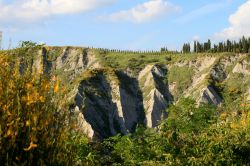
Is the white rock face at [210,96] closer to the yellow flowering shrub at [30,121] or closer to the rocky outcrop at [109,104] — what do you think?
the rocky outcrop at [109,104]

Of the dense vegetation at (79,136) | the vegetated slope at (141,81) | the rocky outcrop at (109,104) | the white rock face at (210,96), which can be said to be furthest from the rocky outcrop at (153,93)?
the dense vegetation at (79,136)

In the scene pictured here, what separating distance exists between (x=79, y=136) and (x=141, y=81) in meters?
137

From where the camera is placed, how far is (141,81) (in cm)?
14912

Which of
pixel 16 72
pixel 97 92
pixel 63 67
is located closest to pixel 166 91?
pixel 97 92

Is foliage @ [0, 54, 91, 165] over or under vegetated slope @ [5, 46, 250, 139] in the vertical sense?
over

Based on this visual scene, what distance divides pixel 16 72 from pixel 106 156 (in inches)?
383

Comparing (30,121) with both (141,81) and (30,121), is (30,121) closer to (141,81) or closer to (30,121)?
(30,121)

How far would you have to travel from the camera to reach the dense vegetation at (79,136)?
7703 mm

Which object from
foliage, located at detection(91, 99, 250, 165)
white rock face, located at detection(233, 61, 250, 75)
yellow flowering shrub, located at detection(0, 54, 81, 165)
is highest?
yellow flowering shrub, located at detection(0, 54, 81, 165)

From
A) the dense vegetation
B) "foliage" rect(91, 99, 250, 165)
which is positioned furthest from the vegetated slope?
"foliage" rect(91, 99, 250, 165)

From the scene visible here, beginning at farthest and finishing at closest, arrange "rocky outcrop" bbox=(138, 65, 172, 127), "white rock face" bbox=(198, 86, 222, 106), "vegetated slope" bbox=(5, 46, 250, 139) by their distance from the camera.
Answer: "rocky outcrop" bbox=(138, 65, 172, 127) < "vegetated slope" bbox=(5, 46, 250, 139) < "white rock face" bbox=(198, 86, 222, 106)

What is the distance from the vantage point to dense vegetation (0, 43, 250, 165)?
7703 mm

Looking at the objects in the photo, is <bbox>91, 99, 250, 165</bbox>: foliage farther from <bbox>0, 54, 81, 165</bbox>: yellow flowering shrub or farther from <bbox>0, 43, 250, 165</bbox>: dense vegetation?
<bbox>0, 54, 81, 165</bbox>: yellow flowering shrub

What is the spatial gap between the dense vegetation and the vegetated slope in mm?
94965
